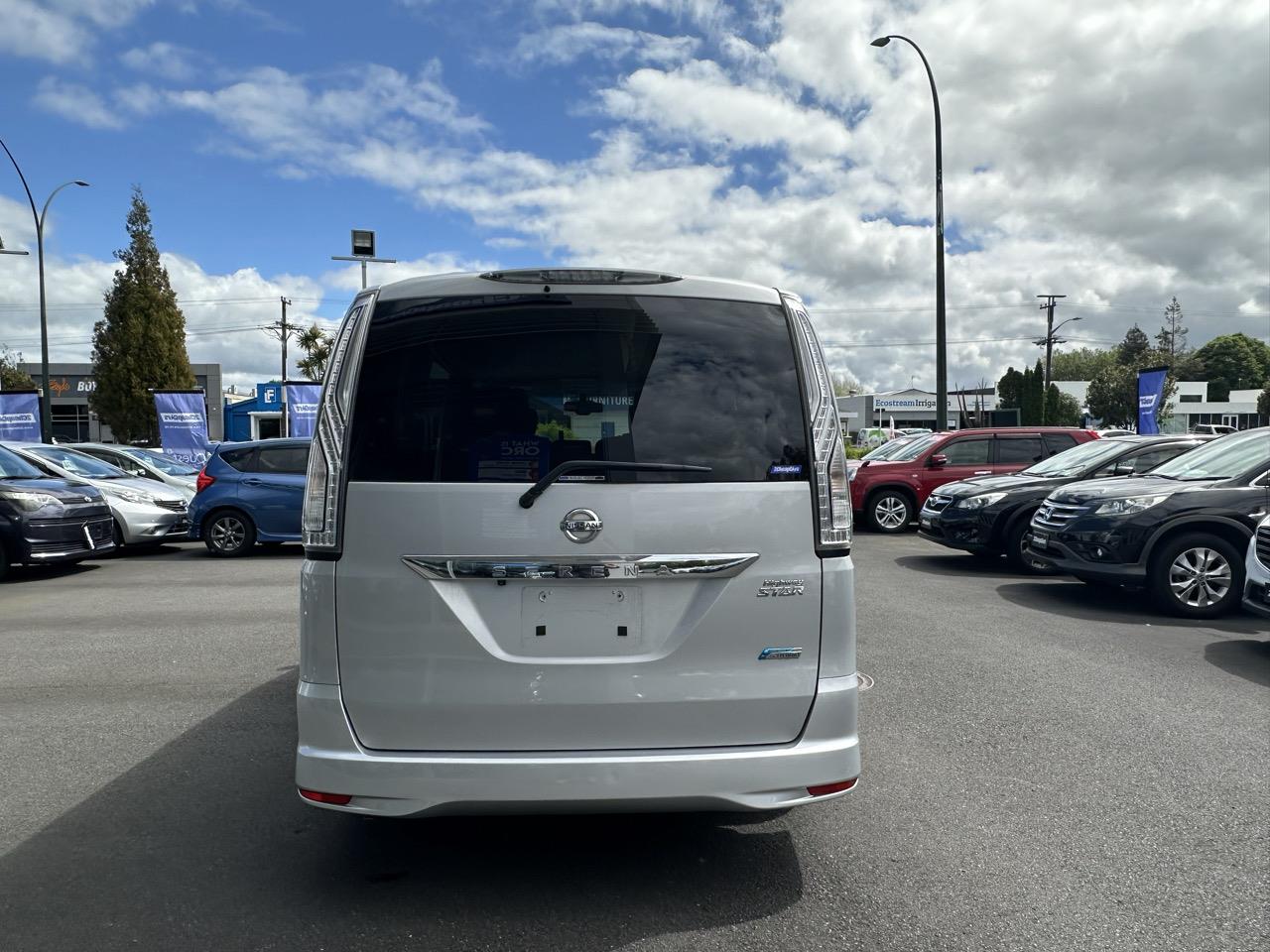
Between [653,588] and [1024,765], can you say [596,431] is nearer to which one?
[653,588]

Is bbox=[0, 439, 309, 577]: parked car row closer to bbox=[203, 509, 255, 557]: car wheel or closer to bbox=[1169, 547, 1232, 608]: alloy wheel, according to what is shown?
bbox=[203, 509, 255, 557]: car wheel

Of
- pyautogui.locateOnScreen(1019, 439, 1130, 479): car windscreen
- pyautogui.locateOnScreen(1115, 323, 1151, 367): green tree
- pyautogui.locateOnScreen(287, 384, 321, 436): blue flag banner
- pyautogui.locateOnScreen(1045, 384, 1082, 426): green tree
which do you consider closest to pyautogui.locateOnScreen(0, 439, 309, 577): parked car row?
pyautogui.locateOnScreen(1019, 439, 1130, 479): car windscreen

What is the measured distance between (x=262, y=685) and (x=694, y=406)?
13.8ft

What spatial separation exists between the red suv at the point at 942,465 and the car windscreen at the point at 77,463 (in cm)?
1122

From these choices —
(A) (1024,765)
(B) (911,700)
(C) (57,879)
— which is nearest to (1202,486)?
(B) (911,700)

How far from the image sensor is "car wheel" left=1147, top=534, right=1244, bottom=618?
8523 mm

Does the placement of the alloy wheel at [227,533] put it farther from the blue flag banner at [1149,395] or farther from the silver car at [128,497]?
the blue flag banner at [1149,395]

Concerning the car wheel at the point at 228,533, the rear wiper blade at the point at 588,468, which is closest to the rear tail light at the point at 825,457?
the rear wiper blade at the point at 588,468

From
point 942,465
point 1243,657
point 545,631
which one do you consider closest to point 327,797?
point 545,631

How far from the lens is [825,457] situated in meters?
3.25

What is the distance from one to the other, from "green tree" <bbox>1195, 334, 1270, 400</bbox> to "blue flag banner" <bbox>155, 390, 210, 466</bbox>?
425ft

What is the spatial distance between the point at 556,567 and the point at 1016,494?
373 inches

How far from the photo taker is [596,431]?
314 centimetres

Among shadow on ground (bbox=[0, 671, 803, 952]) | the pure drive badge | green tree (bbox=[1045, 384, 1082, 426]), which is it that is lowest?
shadow on ground (bbox=[0, 671, 803, 952])
